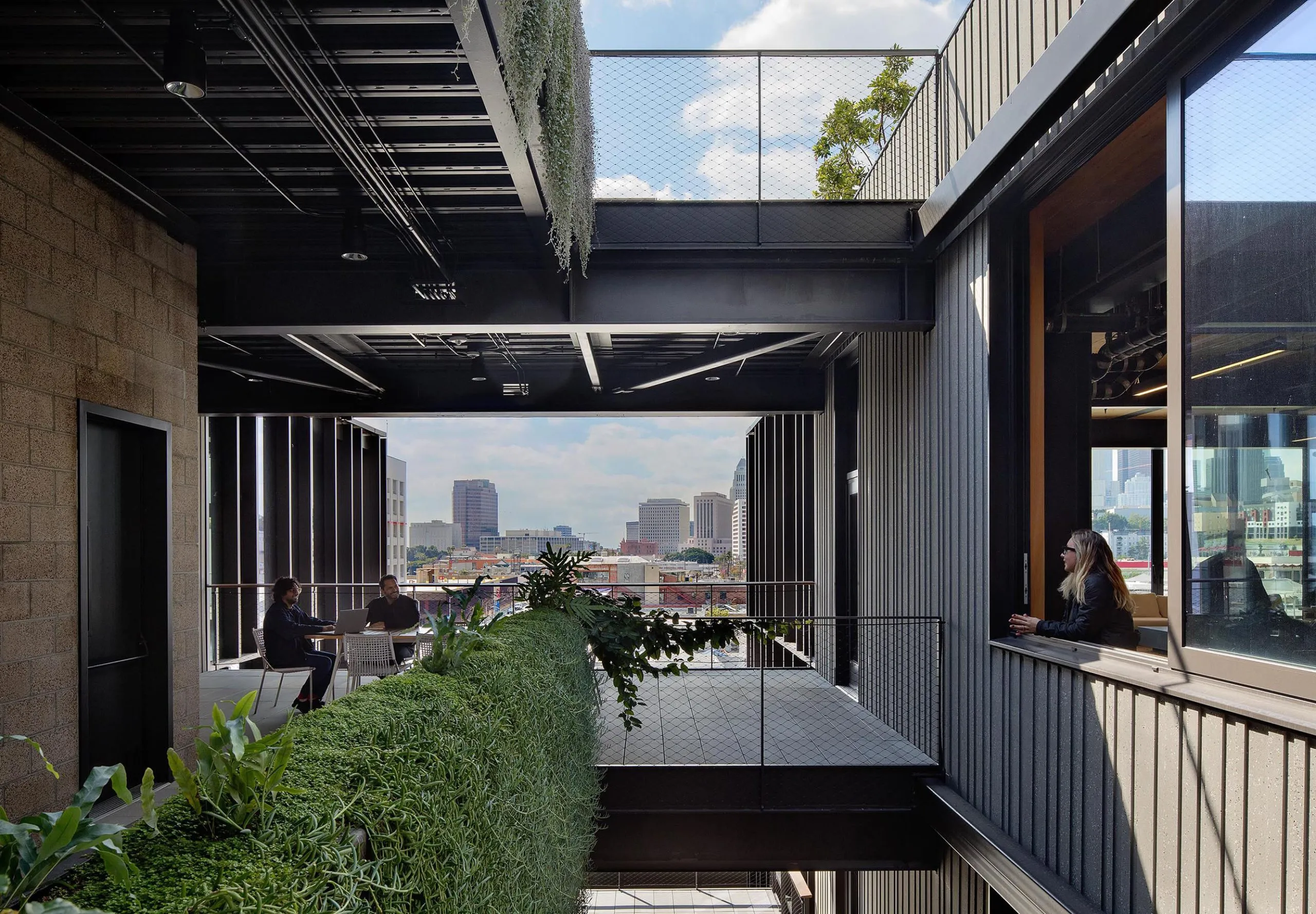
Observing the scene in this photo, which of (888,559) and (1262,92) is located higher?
(1262,92)

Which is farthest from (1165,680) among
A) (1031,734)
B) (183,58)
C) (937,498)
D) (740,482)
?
(740,482)

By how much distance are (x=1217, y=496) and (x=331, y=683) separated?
676 cm

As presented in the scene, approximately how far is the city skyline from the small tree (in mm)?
13345

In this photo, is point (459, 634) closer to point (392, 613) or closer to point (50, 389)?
point (50, 389)

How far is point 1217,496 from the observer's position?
2.95 metres

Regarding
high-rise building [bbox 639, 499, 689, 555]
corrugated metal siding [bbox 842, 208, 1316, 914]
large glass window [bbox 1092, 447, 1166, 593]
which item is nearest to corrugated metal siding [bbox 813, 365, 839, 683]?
corrugated metal siding [bbox 842, 208, 1316, 914]

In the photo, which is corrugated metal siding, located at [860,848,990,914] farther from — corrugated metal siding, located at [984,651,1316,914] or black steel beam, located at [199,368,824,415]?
black steel beam, located at [199,368,824,415]

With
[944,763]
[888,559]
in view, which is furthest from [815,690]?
[944,763]

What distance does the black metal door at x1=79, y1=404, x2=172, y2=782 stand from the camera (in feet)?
15.1

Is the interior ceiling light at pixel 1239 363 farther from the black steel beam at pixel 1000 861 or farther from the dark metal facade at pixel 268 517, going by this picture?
the dark metal facade at pixel 268 517

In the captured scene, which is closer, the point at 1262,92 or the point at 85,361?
the point at 1262,92

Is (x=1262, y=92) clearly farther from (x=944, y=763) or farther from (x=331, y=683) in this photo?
(x=331, y=683)

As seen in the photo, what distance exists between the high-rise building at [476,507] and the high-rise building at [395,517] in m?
4.22

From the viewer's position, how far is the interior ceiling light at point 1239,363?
269cm
